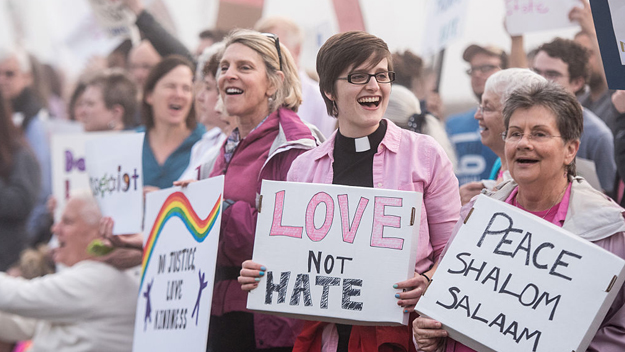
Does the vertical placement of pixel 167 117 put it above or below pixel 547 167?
below

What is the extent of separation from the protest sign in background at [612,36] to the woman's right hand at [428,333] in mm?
→ 1014

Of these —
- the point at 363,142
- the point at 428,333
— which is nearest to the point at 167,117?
the point at 363,142

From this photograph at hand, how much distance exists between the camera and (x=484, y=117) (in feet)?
11.8

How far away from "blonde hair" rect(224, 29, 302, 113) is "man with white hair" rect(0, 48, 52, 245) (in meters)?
4.20

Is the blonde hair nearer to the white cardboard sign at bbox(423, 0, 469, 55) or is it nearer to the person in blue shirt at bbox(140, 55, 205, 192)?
the white cardboard sign at bbox(423, 0, 469, 55)

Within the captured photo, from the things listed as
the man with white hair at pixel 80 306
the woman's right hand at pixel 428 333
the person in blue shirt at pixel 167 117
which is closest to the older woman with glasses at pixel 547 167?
the woman's right hand at pixel 428 333

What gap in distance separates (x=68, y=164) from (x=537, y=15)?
10.8 ft

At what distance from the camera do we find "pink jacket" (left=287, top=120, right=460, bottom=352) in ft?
9.38

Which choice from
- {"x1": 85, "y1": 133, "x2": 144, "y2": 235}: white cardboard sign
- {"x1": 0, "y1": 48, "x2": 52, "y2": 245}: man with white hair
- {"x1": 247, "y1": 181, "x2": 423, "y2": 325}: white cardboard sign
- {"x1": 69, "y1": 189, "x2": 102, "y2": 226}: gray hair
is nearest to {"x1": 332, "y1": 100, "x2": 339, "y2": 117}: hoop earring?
{"x1": 247, "y1": 181, "x2": 423, "y2": 325}: white cardboard sign

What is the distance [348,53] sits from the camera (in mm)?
2928

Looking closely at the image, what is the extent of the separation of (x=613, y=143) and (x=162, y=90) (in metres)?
2.99

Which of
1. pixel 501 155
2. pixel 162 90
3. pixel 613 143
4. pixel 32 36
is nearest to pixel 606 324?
pixel 501 155

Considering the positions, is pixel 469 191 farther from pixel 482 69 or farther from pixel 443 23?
pixel 443 23

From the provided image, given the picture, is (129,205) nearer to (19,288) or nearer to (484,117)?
(19,288)
